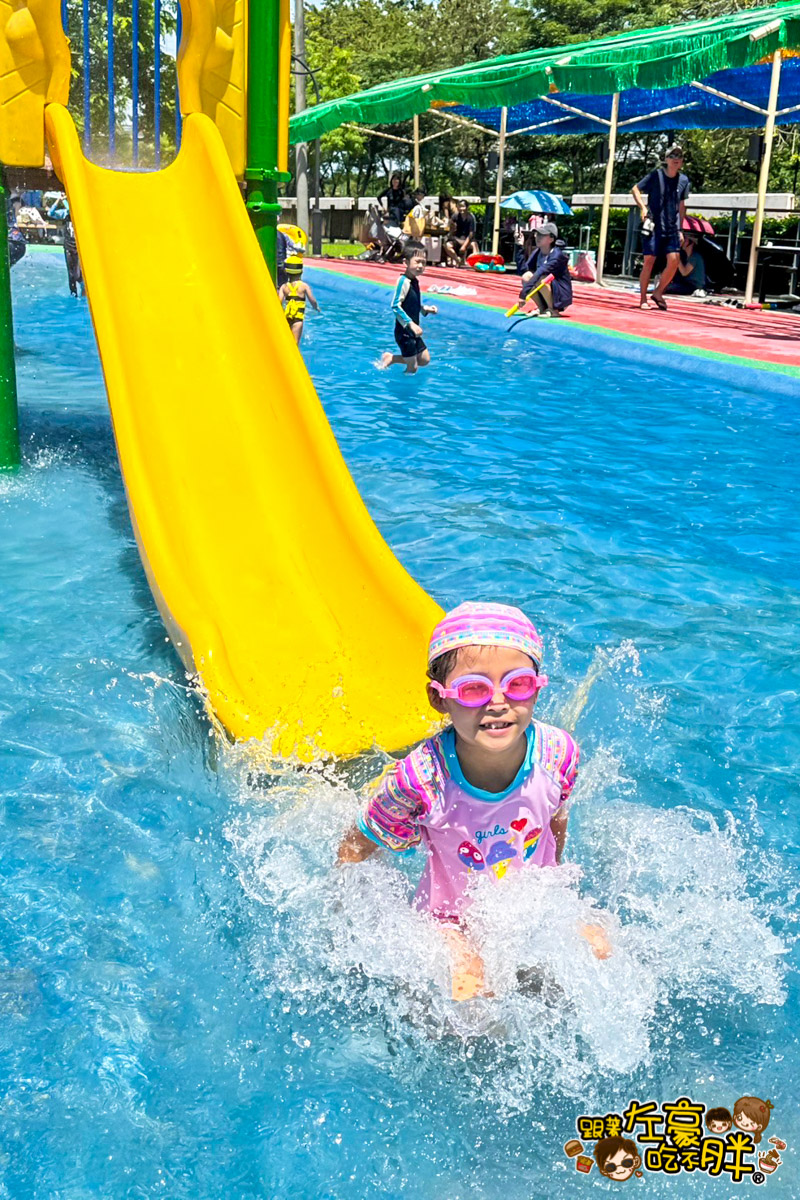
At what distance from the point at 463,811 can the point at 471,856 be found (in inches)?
4.7

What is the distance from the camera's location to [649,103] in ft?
66.4

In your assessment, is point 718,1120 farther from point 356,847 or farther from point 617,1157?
point 356,847

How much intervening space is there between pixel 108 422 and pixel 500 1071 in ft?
22.4

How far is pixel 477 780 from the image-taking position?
241 cm

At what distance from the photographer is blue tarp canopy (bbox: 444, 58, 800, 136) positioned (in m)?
17.1

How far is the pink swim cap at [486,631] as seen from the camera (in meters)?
2.25

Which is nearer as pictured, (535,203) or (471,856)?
(471,856)

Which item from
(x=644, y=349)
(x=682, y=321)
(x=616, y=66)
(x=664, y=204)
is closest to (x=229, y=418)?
(x=644, y=349)

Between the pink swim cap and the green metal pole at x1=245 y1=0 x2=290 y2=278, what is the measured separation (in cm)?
448

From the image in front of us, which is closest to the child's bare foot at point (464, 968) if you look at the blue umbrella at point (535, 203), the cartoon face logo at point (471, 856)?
the cartoon face logo at point (471, 856)

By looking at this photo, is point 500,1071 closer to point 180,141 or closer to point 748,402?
point 180,141

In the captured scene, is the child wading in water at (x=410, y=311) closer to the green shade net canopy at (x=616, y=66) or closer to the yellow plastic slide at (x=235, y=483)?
the yellow plastic slide at (x=235, y=483)

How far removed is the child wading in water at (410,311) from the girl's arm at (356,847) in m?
7.69

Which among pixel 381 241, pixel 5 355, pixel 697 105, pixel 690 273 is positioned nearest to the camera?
pixel 5 355
